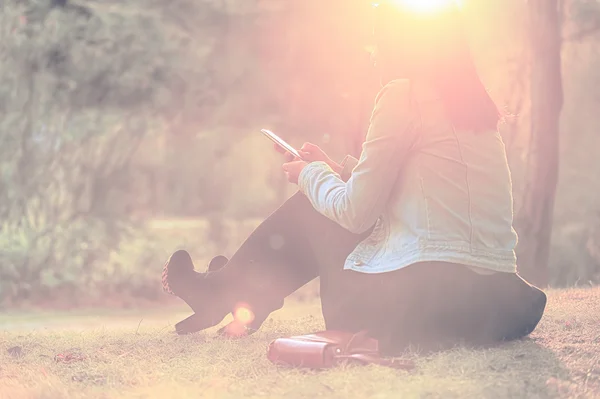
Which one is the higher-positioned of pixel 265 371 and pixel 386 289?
pixel 386 289

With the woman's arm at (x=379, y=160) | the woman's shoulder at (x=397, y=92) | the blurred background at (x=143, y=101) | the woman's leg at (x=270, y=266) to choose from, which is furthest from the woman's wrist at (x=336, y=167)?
the blurred background at (x=143, y=101)

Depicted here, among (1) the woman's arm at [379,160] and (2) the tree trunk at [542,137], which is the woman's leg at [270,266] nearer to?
(1) the woman's arm at [379,160]

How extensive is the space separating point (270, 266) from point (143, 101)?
7.55 metres

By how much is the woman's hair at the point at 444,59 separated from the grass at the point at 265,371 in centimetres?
90

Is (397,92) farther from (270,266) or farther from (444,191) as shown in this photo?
(270,266)

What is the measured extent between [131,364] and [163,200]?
498 inches

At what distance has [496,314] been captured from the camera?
11.2 feet

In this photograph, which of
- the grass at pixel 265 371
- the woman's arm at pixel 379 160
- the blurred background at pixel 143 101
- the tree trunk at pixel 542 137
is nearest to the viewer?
the grass at pixel 265 371

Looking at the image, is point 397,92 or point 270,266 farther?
point 270,266

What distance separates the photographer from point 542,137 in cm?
754

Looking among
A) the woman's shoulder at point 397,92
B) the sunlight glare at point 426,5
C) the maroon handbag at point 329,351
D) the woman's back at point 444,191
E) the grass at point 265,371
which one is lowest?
the grass at point 265,371

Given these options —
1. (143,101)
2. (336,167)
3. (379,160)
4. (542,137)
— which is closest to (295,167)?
(336,167)

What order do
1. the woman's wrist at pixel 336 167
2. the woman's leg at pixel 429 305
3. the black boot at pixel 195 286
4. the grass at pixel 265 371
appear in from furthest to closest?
1. the black boot at pixel 195 286
2. the woman's wrist at pixel 336 167
3. the woman's leg at pixel 429 305
4. the grass at pixel 265 371

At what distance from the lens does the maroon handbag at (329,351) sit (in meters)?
3.16
